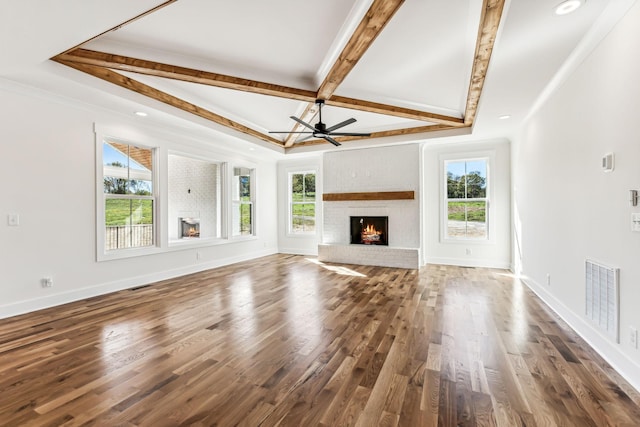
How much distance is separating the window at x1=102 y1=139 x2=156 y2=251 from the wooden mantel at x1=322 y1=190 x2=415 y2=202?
143 inches

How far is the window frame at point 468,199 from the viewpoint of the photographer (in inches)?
234

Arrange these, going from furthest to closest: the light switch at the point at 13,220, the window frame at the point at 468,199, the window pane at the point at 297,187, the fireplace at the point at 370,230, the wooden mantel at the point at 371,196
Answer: the window pane at the point at 297,187 < the fireplace at the point at 370,230 < the wooden mantel at the point at 371,196 < the window frame at the point at 468,199 < the light switch at the point at 13,220

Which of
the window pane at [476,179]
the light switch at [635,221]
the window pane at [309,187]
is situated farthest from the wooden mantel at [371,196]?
the light switch at [635,221]

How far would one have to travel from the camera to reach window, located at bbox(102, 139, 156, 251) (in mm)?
4434

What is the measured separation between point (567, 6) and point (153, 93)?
4.33m

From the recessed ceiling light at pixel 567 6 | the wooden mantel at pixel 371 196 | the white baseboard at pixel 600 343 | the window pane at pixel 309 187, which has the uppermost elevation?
the recessed ceiling light at pixel 567 6

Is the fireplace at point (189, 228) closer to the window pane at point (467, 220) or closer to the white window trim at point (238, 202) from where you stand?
the white window trim at point (238, 202)

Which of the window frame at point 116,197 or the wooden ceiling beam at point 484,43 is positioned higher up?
the wooden ceiling beam at point 484,43

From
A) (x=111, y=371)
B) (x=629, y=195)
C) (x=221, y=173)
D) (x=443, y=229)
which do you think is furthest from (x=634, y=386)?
(x=221, y=173)

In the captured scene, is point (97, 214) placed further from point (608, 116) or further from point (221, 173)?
point (608, 116)

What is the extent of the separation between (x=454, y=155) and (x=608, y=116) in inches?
157

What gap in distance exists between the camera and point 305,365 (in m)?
2.24

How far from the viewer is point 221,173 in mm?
6473

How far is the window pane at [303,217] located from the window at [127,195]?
3.68 metres
